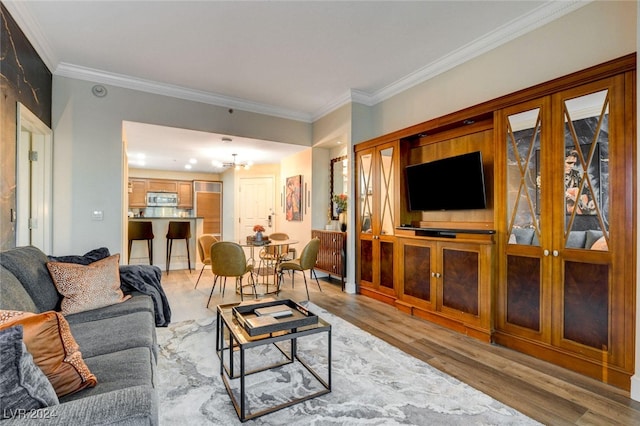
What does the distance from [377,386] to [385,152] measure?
2889mm

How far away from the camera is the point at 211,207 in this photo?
9.28 metres

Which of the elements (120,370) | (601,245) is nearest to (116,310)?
(120,370)

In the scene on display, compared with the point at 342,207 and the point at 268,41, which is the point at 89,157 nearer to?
the point at 268,41

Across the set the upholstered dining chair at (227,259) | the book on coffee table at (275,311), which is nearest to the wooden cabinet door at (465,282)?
the book on coffee table at (275,311)

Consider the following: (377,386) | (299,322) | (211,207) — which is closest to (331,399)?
(377,386)

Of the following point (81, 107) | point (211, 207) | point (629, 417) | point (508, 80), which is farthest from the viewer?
point (211, 207)

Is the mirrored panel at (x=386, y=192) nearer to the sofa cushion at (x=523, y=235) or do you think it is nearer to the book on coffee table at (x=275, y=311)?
the sofa cushion at (x=523, y=235)

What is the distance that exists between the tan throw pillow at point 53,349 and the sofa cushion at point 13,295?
644mm

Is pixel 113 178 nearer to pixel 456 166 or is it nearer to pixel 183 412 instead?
pixel 183 412

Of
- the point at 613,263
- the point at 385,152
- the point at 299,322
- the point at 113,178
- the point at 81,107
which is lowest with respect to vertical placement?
the point at 299,322

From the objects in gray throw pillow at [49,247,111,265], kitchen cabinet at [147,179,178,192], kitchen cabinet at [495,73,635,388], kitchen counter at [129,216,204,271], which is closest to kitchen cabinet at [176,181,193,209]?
kitchen cabinet at [147,179,178,192]

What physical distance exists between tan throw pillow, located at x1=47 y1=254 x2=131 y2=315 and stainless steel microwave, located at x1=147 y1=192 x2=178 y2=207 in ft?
23.3

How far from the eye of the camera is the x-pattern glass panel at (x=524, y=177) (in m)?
2.57

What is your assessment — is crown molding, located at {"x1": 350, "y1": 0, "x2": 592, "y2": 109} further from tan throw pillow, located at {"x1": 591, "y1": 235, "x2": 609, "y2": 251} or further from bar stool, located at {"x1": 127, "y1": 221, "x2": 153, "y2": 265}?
bar stool, located at {"x1": 127, "y1": 221, "x2": 153, "y2": 265}
